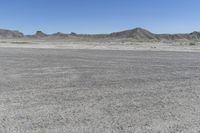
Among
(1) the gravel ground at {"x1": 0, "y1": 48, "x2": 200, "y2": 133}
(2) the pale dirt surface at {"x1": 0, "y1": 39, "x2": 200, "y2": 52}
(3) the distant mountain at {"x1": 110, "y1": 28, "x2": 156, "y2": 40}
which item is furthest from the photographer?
(3) the distant mountain at {"x1": 110, "y1": 28, "x2": 156, "y2": 40}

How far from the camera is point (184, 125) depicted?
7.07m

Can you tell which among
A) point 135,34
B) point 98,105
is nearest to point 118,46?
point 98,105

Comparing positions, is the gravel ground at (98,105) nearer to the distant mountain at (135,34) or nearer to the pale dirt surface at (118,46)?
the pale dirt surface at (118,46)

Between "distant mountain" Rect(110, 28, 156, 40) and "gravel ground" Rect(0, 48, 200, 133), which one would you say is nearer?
"gravel ground" Rect(0, 48, 200, 133)

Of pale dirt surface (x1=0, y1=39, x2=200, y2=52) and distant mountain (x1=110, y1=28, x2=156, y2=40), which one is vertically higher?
pale dirt surface (x1=0, y1=39, x2=200, y2=52)

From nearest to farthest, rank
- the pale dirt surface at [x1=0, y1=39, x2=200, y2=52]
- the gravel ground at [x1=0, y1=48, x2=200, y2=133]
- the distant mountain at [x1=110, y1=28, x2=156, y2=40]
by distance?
the gravel ground at [x1=0, y1=48, x2=200, y2=133]
the pale dirt surface at [x1=0, y1=39, x2=200, y2=52]
the distant mountain at [x1=110, y1=28, x2=156, y2=40]

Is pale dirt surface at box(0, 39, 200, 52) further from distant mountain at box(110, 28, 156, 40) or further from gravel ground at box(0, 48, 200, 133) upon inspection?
distant mountain at box(110, 28, 156, 40)

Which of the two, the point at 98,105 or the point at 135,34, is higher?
the point at 98,105

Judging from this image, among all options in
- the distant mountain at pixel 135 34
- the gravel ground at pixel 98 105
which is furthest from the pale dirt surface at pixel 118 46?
the distant mountain at pixel 135 34

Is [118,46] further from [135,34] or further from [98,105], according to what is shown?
[135,34]

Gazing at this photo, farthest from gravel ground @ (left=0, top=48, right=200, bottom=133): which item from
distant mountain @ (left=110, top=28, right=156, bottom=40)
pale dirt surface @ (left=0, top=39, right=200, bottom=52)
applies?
distant mountain @ (left=110, top=28, right=156, bottom=40)

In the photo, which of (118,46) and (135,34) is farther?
(135,34)

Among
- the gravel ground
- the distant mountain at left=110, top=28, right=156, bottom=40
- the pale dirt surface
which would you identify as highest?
the gravel ground

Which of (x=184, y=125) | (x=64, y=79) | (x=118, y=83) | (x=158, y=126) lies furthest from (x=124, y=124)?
(x=64, y=79)
